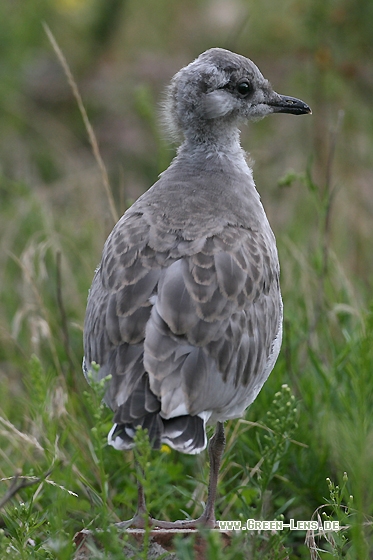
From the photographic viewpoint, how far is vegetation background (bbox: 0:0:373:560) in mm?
3912

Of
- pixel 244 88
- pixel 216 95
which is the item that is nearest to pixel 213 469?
pixel 216 95

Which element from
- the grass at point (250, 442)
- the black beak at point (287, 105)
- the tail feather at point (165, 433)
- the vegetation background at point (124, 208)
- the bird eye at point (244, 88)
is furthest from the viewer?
the black beak at point (287, 105)

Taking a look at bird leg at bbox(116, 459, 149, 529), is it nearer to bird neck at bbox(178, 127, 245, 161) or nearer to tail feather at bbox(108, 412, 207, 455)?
tail feather at bbox(108, 412, 207, 455)

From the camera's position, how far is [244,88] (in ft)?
16.5

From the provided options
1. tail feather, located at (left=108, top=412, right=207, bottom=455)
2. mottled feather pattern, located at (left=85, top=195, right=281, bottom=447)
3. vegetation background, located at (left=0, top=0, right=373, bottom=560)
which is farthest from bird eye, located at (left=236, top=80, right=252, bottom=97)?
tail feather, located at (left=108, top=412, right=207, bottom=455)

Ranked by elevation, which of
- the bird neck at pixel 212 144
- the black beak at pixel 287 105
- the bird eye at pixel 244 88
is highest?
the bird eye at pixel 244 88

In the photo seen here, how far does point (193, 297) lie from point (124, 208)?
3.11m

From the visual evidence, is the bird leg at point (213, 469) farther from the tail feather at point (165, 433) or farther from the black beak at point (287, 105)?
the black beak at point (287, 105)

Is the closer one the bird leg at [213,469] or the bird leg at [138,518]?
the bird leg at [138,518]

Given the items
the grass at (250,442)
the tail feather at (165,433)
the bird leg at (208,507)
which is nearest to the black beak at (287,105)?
the grass at (250,442)

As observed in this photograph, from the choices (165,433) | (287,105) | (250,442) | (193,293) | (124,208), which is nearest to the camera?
(165,433)

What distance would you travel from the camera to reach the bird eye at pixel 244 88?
5.00 metres

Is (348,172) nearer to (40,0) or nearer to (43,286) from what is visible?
(43,286)

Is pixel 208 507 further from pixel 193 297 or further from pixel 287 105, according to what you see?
pixel 287 105
